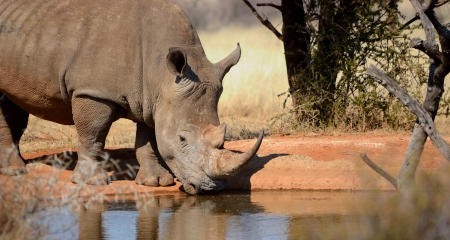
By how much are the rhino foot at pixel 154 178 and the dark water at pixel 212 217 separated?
50cm

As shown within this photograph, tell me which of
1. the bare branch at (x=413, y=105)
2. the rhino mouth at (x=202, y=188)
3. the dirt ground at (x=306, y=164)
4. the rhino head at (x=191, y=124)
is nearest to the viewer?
the bare branch at (x=413, y=105)

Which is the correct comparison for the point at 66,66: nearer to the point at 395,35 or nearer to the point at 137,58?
the point at 137,58

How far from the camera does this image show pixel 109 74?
32.8 feet

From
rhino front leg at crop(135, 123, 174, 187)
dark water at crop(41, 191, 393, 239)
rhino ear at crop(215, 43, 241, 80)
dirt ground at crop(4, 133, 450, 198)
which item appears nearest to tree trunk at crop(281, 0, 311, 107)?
dirt ground at crop(4, 133, 450, 198)

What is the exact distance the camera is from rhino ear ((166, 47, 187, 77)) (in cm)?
963

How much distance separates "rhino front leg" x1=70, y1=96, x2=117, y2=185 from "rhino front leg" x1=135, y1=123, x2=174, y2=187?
0.49 meters

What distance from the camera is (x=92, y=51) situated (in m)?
10.0

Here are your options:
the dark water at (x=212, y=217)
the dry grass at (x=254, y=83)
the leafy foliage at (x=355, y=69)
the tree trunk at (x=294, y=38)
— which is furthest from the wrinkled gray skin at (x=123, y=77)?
the dry grass at (x=254, y=83)

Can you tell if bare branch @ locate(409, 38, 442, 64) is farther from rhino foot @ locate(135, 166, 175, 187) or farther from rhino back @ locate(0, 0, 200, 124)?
rhino foot @ locate(135, 166, 175, 187)

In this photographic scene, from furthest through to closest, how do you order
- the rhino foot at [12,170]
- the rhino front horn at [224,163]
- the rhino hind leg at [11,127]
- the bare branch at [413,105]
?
1. the rhino hind leg at [11,127]
2. the rhino front horn at [224,163]
3. the bare branch at [413,105]
4. the rhino foot at [12,170]

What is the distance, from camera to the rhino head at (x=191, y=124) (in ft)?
31.1

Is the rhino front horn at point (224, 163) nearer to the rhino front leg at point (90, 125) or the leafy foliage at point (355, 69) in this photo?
the rhino front leg at point (90, 125)

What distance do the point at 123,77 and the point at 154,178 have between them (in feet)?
4.16

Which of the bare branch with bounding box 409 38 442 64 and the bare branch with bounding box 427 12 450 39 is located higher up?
the bare branch with bounding box 427 12 450 39
